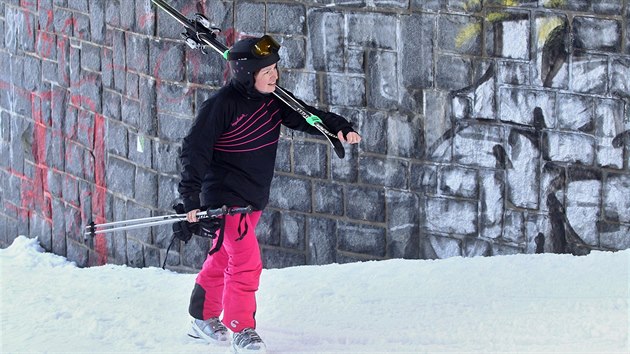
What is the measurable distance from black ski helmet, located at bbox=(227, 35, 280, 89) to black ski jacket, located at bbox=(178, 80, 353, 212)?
66mm

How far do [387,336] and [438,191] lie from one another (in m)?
1.28

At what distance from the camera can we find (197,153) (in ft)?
20.2

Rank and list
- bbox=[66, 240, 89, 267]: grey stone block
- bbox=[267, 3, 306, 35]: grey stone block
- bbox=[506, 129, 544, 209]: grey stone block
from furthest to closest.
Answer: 1. bbox=[66, 240, 89, 267]: grey stone block
2. bbox=[267, 3, 306, 35]: grey stone block
3. bbox=[506, 129, 544, 209]: grey stone block

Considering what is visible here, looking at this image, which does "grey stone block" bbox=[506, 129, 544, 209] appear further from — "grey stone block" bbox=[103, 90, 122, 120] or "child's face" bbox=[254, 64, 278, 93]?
"grey stone block" bbox=[103, 90, 122, 120]

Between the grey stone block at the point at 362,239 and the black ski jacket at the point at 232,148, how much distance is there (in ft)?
4.71

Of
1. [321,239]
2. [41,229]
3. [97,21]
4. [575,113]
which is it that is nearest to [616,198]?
[575,113]

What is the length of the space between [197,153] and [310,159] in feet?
6.25

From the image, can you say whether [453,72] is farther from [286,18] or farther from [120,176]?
[120,176]

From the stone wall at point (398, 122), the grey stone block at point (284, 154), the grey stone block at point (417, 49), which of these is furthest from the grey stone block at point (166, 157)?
the grey stone block at point (417, 49)

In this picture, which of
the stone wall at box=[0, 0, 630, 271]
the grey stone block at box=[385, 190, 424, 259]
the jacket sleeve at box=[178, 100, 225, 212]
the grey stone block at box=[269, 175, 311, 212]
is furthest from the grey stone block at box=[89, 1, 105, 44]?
the jacket sleeve at box=[178, 100, 225, 212]

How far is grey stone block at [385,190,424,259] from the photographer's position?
25.0 ft

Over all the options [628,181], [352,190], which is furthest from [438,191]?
[628,181]

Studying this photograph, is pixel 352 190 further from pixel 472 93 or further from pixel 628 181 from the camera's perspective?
pixel 628 181

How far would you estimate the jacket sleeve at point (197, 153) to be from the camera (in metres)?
6.16
